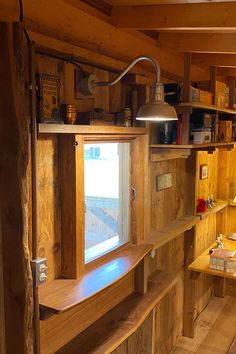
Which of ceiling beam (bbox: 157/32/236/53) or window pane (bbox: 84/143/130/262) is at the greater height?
ceiling beam (bbox: 157/32/236/53)

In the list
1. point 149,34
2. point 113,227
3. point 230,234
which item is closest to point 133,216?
point 113,227

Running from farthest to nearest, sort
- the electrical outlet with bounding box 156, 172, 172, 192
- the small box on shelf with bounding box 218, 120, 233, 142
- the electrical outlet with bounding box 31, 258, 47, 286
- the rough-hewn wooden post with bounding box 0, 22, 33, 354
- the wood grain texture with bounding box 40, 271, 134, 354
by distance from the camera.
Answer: the small box on shelf with bounding box 218, 120, 233, 142
the electrical outlet with bounding box 156, 172, 172, 192
the wood grain texture with bounding box 40, 271, 134, 354
the electrical outlet with bounding box 31, 258, 47, 286
the rough-hewn wooden post with bounding box 0, 22, 33, 354

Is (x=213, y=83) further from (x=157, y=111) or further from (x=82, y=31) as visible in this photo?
(x=82, y=31)

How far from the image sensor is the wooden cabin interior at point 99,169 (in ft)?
5.16

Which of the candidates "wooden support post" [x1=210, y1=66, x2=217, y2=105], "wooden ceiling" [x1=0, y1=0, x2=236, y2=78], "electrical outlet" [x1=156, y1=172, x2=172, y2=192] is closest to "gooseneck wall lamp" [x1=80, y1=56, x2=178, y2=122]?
"wooden ceiling" [x1=0, y1=0, x2=236, y2=78]

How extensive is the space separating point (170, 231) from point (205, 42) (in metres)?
1.43

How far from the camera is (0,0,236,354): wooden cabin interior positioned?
157cm

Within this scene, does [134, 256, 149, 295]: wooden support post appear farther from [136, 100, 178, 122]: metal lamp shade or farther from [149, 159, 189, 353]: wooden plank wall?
[136, 100, 178, 122]: metal lamp shade

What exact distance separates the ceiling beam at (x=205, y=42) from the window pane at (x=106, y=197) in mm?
874

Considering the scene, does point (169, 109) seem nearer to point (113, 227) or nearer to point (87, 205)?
point (87, 205)

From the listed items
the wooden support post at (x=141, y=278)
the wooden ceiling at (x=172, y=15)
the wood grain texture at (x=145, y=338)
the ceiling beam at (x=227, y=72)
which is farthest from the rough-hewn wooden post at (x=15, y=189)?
the ceiling beam at (x=227, y=72)

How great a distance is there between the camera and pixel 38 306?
1650 mm

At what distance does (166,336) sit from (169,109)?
7.27 ft

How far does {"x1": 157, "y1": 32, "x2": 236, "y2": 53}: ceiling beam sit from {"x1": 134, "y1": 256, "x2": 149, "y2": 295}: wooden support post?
1.54 metres
